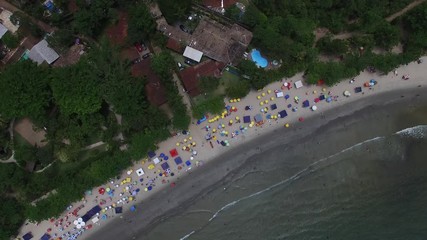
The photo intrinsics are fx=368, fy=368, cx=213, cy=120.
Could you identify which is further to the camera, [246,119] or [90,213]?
[246,119]

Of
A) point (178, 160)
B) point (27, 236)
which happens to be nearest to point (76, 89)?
point (178, 160)

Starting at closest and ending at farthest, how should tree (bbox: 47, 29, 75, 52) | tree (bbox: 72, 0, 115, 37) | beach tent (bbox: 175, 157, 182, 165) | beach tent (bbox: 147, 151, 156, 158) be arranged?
tree (bbox: 72, 0, 115, 37)
tree (bbox: 47, 29, 75, 52)
beach tent (bbox: 147, 151, 156, 158)
beach tent (bbox: 175, 157, 182, 165)

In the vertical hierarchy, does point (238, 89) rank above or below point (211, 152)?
above

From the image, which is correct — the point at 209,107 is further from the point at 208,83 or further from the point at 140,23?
the point at 140,23

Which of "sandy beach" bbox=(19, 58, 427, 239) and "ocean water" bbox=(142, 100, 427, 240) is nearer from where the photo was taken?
"sandy beach" bbox=(19, 58, 427, 239)

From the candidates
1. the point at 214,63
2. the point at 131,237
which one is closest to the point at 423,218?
the point at 214,63

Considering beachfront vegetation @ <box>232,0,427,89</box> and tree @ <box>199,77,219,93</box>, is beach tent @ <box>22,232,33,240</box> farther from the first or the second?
beachfront vegetation @ <box>232,0,427,89</box>

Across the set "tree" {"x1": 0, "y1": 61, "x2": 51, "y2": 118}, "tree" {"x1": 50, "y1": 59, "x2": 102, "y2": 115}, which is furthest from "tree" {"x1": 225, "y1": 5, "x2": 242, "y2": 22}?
"tree" {"x1": 0, "y1": 61, "x2": 51, "y2": 118}
